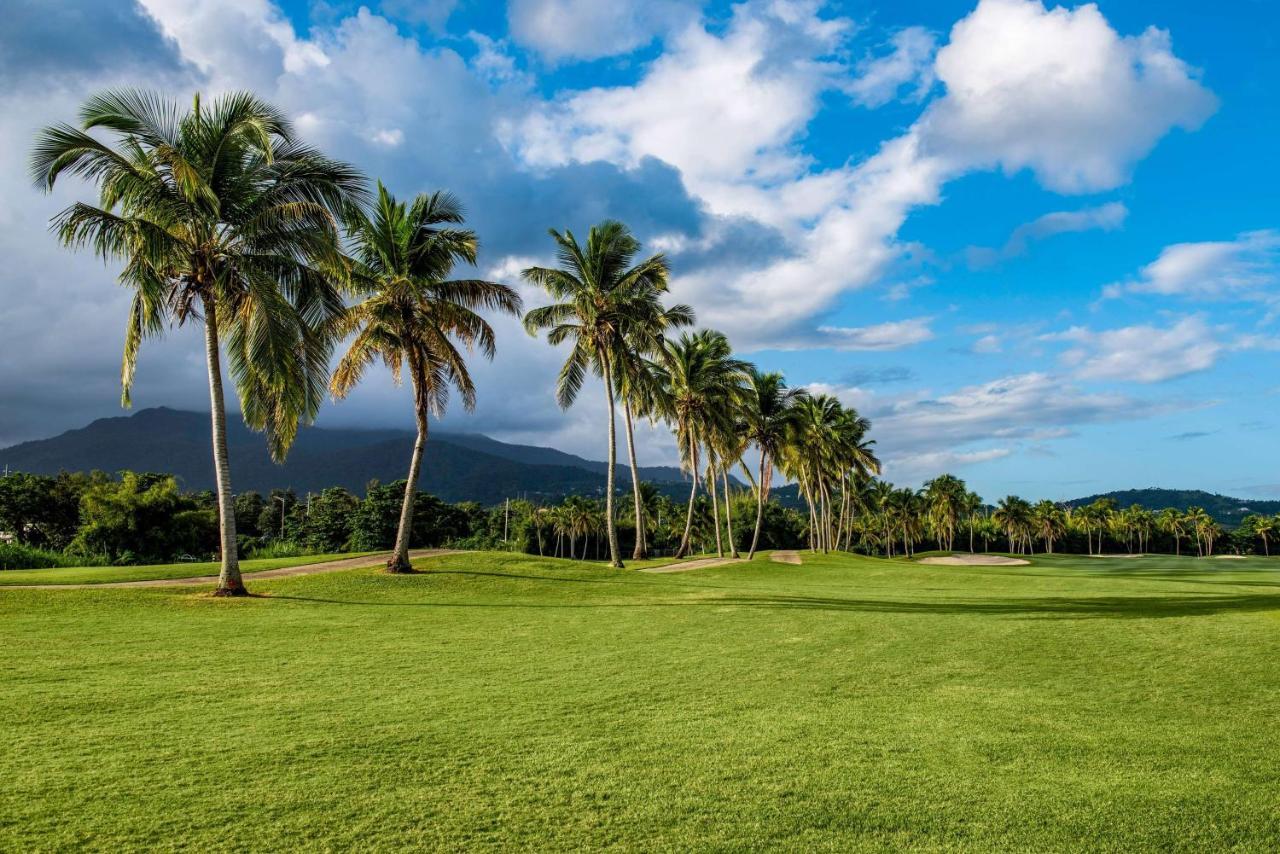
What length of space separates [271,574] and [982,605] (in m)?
18.7

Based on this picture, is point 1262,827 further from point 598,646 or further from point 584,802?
point 598,646

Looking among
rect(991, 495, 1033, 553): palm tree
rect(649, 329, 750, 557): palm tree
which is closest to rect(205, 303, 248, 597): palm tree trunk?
rect(649, 329, 750, 557): palm tree

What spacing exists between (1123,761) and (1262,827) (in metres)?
1.31

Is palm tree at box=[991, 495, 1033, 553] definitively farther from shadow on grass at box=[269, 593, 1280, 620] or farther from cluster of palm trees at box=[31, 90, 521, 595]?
cluster of palm trees at box=[31, 90, 521, 595]

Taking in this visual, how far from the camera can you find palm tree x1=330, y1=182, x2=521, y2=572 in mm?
23125

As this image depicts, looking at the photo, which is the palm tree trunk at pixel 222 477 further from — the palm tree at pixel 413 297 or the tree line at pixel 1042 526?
the tree line at pixel 1042 526

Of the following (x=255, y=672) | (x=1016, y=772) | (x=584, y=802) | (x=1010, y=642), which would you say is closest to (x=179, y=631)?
(x=255, y=672)

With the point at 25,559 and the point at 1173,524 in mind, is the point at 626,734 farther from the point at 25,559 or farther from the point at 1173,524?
the point at 1173,524

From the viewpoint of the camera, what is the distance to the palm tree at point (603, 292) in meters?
32.0

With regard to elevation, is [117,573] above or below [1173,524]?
below

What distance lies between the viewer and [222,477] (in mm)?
17406

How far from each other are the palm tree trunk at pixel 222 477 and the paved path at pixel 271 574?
175 centimetres

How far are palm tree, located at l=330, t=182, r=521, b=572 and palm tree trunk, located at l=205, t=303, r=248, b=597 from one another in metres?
5.10

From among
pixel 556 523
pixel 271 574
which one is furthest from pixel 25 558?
pixel 556 523
